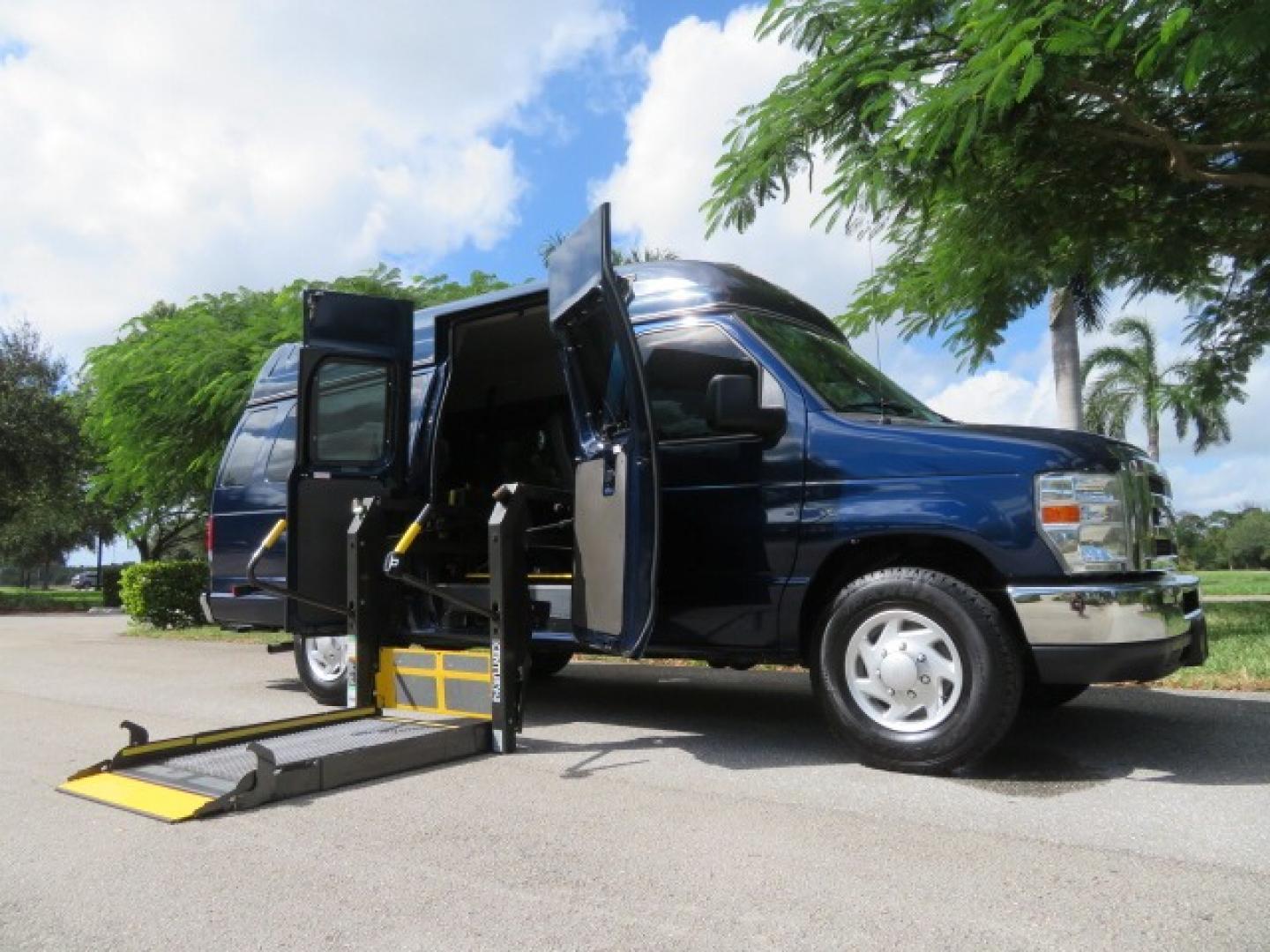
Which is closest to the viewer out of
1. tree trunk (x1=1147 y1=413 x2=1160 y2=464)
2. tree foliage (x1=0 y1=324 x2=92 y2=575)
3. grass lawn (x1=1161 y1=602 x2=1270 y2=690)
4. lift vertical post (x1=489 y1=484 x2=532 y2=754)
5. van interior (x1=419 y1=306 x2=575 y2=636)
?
lift vertical post (x1=489 y1=484 x2=532 y2=754)

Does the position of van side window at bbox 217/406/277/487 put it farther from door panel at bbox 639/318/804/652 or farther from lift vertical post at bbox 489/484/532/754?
door panel at bbox 639/318/804/652

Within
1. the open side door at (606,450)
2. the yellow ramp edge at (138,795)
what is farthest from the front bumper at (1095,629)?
the yellow ramp edge at (138,795)

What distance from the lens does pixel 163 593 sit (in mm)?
15859

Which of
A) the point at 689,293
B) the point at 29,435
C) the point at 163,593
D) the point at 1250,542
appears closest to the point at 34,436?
the point at 29,435

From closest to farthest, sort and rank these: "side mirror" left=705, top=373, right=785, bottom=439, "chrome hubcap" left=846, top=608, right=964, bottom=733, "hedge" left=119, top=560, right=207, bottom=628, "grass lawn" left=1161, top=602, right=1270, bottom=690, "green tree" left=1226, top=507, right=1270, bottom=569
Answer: "chrome hubcap" left=846, top=608, right=964, bottom=733 → "side mirror" left=705, top=373, right=785, bottom=439 → "grass lawn" left=1161, top=602, right=1270, bottom=690 → "hedge" left=119, top=560, right=207, bottom=628 → "green tree" left=1226, top=507, right=1270, bottom=569

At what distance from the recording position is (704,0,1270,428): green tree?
674cm

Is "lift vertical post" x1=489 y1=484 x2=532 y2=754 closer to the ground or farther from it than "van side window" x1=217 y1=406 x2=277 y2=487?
closer to the ground

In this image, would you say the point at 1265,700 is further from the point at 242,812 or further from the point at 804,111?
the point at 242,812

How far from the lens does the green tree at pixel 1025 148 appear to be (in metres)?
6.74

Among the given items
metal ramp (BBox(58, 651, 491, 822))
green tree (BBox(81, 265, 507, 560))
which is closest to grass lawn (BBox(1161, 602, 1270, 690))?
metal ramp (BBox(58, 651, 491, 822))

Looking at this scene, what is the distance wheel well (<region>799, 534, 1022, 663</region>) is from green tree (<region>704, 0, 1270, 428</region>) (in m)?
3.63

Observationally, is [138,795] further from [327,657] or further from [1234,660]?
[1234,660]

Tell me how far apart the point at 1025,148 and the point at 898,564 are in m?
5.57

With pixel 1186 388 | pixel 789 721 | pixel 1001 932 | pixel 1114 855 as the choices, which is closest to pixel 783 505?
pixel 789 721
